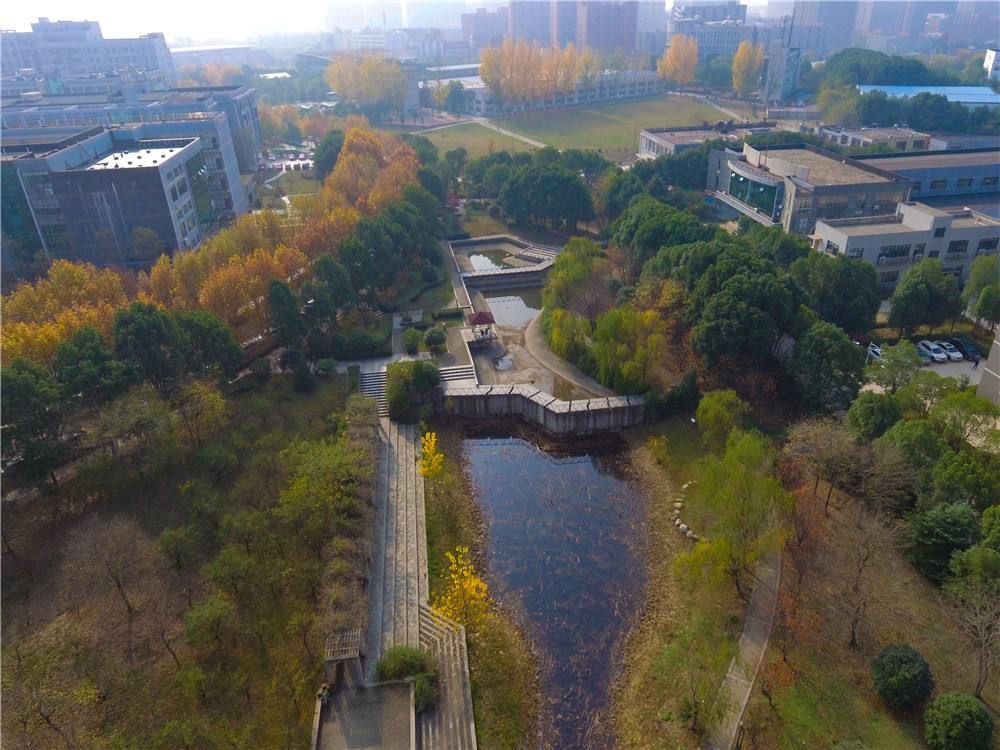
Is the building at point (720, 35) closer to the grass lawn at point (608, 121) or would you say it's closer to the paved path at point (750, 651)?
the grass lawn at point (608, 121)

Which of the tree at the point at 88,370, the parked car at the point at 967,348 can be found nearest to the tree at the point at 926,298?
the parked car at the point at 967,348

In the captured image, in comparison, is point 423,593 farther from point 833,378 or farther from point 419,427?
point 833,378

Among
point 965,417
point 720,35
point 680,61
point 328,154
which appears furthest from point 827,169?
point 720,35

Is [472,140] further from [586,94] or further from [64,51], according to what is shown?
[64,51]

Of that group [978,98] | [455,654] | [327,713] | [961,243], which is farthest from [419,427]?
[978,98]

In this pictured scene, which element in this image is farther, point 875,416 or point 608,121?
point 608,121

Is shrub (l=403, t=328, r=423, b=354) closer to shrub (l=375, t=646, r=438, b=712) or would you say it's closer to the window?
shrub (l=375, t=646, r=438, b=712)
